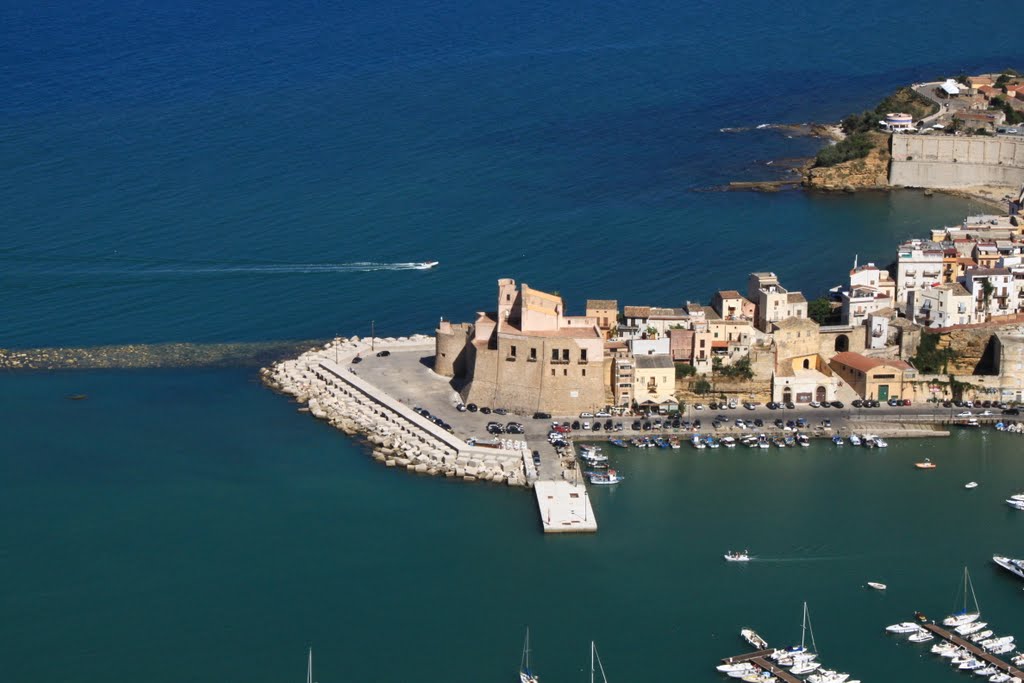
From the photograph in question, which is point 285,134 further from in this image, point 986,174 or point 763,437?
point 763,437

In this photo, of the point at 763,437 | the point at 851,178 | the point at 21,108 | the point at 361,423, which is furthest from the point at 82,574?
the point at 21,108

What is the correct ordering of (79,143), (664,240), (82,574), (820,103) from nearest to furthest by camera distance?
(82,574), (664,240), (79,143), (820,103)

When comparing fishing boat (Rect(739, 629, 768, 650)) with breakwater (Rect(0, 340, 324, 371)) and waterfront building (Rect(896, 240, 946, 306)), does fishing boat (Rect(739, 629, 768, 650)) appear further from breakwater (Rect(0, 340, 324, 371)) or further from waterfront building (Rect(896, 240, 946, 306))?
breakwater (Rect(0, 340, 324, 371))

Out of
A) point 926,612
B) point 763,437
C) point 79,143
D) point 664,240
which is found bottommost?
point 926,612

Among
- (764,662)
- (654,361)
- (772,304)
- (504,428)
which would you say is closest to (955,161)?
(772,304)

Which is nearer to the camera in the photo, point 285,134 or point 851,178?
point 851,178

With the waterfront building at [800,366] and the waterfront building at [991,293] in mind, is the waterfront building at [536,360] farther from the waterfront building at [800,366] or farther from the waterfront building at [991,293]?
the waterfront building at [991,293]

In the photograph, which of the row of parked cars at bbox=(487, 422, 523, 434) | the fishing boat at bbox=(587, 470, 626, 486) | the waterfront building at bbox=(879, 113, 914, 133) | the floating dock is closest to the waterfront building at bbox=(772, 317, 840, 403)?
the fishing boat at bbox=(587, 470, 626, 486)

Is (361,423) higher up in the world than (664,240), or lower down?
lower down
